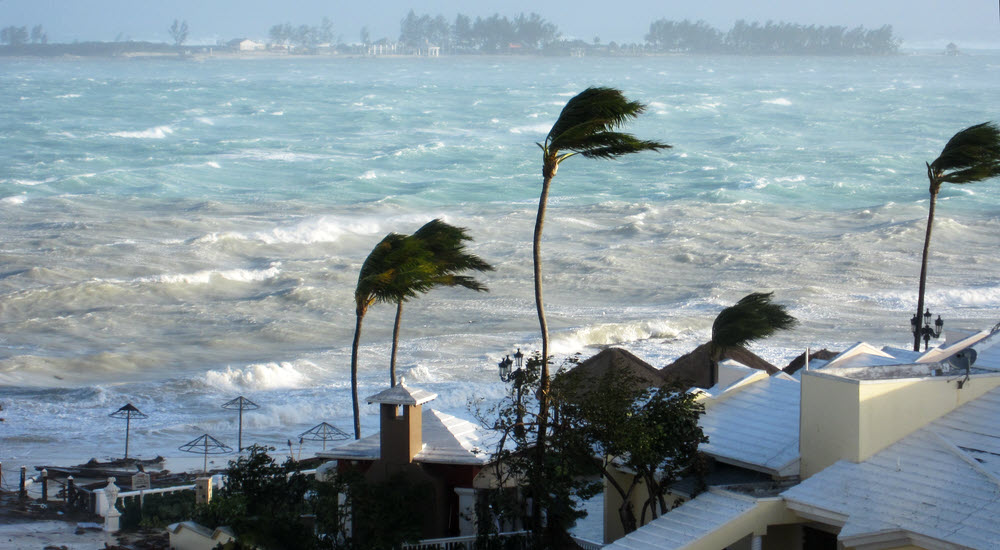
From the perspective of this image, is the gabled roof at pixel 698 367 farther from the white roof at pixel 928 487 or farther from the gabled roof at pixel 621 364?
the white roof at pixel 928 487

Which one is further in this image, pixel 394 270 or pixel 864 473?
pixel 394 270

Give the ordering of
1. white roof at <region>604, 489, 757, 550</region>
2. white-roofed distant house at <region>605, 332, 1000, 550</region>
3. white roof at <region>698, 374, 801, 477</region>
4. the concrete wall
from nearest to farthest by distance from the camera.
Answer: white-roofed distant house at <region>605, 332, 1000, 550</region>, white roof at <region>604, 489, 757, 550</region>, the concrete wall, white roof at <region>698, 374, 801, 477</region>

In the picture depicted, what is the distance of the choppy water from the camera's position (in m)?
28.1

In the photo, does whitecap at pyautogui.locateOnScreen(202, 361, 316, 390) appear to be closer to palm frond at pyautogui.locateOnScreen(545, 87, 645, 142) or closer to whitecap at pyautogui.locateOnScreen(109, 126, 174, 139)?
palm frond at pyautogui.locateOnScreen(545, 87, 645, 142)

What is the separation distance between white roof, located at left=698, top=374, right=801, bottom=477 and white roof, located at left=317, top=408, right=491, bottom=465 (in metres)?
2.23

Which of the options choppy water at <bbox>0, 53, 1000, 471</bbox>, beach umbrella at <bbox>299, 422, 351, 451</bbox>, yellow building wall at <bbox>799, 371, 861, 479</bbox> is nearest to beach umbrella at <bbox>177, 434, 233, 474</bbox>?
choppy water at <bbox>0, 53, 1000, 471</bbox>

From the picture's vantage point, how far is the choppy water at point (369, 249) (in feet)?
92.3

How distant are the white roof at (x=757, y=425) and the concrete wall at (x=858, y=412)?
379 millimetres

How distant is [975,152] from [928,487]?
9.89m

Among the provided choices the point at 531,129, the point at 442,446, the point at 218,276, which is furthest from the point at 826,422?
the point at 531,129

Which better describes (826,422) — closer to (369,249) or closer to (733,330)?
(733,330)

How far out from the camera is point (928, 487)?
31.2 feet

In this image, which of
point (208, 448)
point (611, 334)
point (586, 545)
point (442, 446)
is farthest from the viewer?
point (611, 334)

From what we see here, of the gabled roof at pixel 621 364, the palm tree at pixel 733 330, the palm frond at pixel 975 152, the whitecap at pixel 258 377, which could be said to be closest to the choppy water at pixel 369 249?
the whitecap at pixel 258 377
